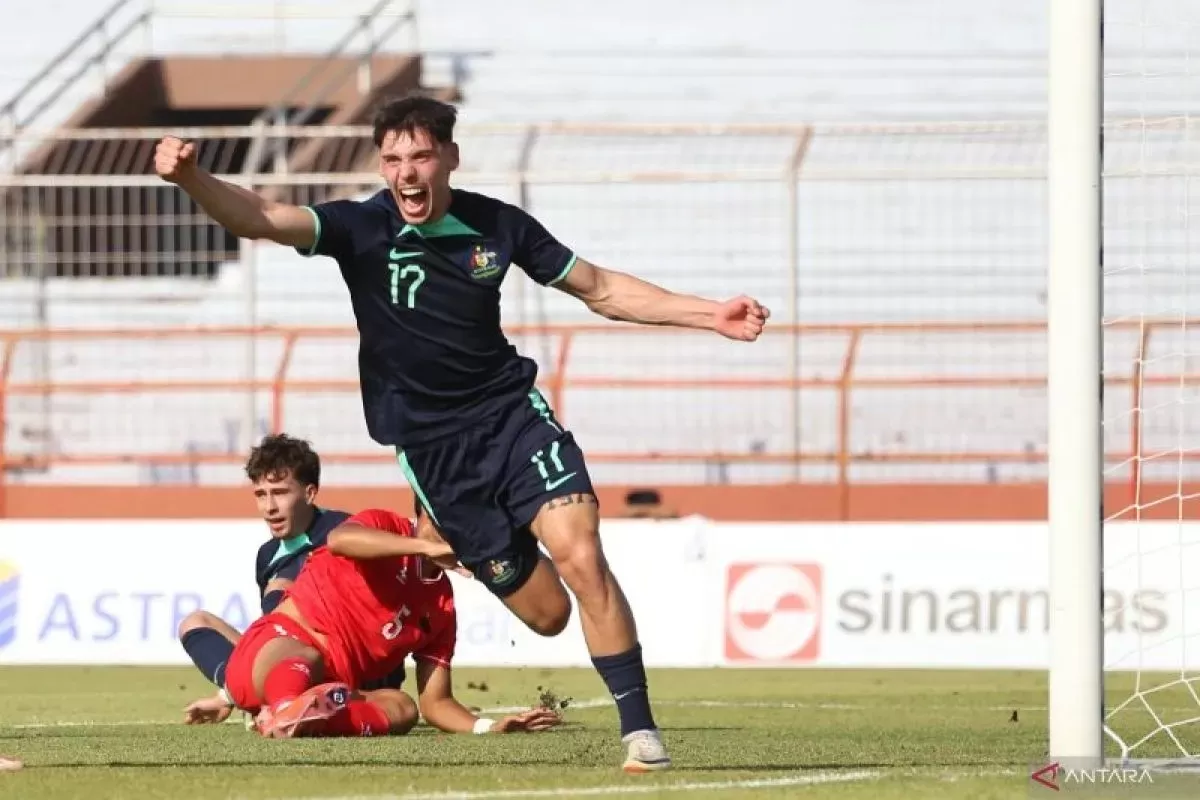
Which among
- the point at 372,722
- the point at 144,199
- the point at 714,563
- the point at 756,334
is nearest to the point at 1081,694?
the point at 756,334

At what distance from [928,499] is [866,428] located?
30.2 inches

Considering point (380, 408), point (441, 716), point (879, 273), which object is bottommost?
point (441, 716)

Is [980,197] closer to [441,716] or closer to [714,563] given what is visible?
[714,563]

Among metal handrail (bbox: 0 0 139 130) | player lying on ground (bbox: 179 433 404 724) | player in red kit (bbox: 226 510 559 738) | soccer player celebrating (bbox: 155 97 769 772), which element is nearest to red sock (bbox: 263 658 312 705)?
player in red kit (bbox: 226 510 559 738)

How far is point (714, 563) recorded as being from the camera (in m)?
14.0

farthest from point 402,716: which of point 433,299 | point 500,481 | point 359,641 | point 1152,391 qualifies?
point 1152,391

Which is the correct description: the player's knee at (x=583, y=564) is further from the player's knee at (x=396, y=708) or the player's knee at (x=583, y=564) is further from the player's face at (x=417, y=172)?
the player's knee at (x=396, y=708)

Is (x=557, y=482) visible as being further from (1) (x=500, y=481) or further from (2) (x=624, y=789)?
(2) (x=624, y=789)

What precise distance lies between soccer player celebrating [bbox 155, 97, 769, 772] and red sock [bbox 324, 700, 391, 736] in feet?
4.54

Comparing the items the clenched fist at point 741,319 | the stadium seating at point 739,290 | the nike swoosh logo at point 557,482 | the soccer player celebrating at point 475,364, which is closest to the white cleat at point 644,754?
the soccer player celebrating at point 475,364

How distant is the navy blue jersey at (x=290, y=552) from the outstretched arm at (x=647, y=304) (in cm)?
249

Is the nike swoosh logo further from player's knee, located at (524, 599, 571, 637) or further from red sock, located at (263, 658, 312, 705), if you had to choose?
red sock, located at (263, 658, 312, 705)

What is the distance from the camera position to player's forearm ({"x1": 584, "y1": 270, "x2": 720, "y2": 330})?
6766mm

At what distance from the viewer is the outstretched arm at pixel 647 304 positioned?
661 centimetres
